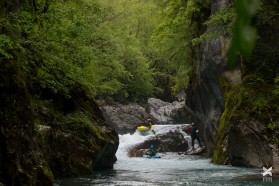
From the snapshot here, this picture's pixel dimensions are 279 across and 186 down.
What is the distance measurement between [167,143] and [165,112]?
10330 mm

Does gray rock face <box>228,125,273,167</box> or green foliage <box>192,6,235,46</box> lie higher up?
green foliage <box>192,6,235,46</box>

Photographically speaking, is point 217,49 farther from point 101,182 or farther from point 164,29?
point 101,182

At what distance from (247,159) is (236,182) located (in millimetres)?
4343

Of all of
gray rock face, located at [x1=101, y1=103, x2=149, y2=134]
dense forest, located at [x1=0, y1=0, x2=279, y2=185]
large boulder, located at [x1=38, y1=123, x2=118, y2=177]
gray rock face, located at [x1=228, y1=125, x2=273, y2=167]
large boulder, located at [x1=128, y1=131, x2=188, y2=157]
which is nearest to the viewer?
dense forest, located at [x1=0, y1=0, x2=279, y2=185]

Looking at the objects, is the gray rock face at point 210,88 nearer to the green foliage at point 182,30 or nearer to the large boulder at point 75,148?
the green foliage at point 182,30

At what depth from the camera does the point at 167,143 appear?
25516 mm

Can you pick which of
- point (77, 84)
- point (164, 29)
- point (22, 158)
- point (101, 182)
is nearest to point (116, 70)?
point (164, 29)

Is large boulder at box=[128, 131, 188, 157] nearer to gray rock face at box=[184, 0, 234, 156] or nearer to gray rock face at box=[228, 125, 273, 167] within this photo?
gray rock face at box=[184, 0, 234, 156]

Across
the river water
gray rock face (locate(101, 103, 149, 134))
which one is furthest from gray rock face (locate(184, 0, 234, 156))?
gray rock face (locate(101, 103, 149, 134))

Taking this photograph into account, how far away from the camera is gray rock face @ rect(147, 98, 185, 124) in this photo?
34.1 metres

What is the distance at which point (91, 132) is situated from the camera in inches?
593

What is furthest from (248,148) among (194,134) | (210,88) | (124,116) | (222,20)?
(124,116)

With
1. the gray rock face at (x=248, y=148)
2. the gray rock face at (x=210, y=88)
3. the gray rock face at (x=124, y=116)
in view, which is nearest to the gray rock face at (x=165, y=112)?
the gray rock face at (x=124, y=116)

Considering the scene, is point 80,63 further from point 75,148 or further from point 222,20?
point 222,20
